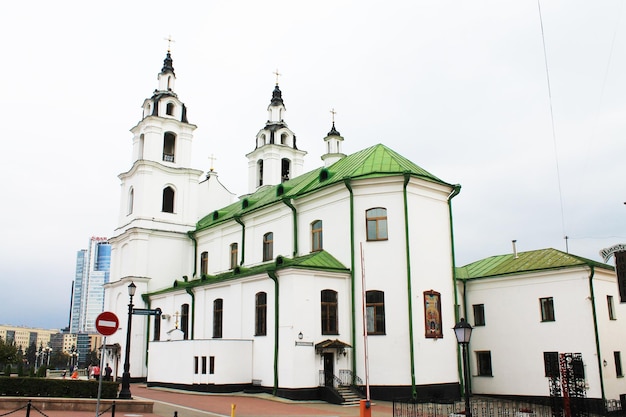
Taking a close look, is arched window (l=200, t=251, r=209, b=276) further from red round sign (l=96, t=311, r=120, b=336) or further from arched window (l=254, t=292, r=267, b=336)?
red round sign (l=96, t=311, r=120, b=336)

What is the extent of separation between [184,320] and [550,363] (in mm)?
19439

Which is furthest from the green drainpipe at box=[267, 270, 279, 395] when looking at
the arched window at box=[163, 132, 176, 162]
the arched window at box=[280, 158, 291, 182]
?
the arched window at box=[280, 158, 291, 182]

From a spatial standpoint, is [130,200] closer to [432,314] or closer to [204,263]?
[204,263]

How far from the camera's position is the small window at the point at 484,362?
2745 cm

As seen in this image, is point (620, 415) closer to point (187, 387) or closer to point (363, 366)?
point (363, 366)

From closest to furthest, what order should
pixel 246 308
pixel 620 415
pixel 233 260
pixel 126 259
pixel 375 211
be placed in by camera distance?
pixel 620 415 → pixel 375 211 → pixel 246 308 → pixel 233 260 → pixel 126 259

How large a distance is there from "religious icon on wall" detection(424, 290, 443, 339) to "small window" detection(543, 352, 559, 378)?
4.86 metres

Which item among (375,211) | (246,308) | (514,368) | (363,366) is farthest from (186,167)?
(514,368)

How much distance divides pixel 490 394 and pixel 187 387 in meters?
13.9

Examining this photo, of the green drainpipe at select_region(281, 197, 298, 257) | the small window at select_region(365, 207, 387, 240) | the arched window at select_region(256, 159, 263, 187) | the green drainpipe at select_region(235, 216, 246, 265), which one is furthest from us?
the arched window at select_region(256, 159, 263, 187)

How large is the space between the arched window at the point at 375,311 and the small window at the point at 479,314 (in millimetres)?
6533

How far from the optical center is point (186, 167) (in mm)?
41656

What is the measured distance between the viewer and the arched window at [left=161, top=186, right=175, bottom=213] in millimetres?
41013

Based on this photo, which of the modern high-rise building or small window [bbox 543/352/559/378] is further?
the modern high-rise building
